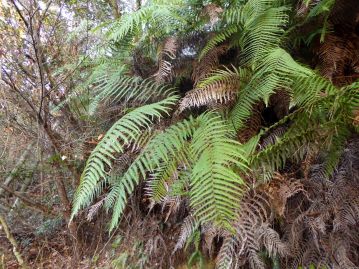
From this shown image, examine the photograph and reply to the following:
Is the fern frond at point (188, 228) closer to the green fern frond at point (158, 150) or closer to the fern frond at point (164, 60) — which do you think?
the green fern frond at point (158, 150)

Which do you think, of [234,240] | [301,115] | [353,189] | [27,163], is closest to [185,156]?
[234,240]

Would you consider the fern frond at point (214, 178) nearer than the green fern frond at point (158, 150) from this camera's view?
Yes

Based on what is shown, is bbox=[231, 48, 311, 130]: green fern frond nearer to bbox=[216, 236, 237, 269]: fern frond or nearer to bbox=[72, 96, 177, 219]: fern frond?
bbox=[72, 96, 177, 219]: fern frond

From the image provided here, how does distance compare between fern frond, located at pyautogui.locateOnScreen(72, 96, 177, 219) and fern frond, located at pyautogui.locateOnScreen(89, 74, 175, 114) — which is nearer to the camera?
fern frond, located at pyautogui.locateOnScreen(72, 96, 177, 219)

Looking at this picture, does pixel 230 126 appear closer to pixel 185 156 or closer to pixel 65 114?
pixel 185 156

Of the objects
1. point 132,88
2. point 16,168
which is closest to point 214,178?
point 132,88

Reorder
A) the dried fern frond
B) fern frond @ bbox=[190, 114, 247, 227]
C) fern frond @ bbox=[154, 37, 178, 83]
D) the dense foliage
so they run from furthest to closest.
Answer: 1. fern frond @ bbox=[154, 37, 178, 83]
2. the dried fern frond
3. the dense foliage
4. fern frond @ bbox=[190, 114, 247, 227]

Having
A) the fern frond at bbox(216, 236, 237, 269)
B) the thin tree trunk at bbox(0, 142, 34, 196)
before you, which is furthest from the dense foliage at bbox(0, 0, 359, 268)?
the thin tree trunk at bbox(0, 142, 34, 196)

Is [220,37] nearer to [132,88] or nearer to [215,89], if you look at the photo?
[215,89]

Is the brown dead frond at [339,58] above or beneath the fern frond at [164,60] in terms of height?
beneath

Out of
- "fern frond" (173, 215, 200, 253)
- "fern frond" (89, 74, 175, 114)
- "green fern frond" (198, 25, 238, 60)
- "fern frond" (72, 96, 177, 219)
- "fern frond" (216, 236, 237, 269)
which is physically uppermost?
"green fern frond" (198, 25, 238, 60)

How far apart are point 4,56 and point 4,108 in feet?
1.22

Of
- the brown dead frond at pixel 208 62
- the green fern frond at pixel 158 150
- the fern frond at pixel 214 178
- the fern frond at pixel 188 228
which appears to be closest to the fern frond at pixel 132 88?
the brown dead frond at pixel 208 62

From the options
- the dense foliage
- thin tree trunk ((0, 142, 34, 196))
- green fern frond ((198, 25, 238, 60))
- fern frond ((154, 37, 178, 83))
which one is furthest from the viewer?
thin tree trunk ((0, 142, 34, 196))
